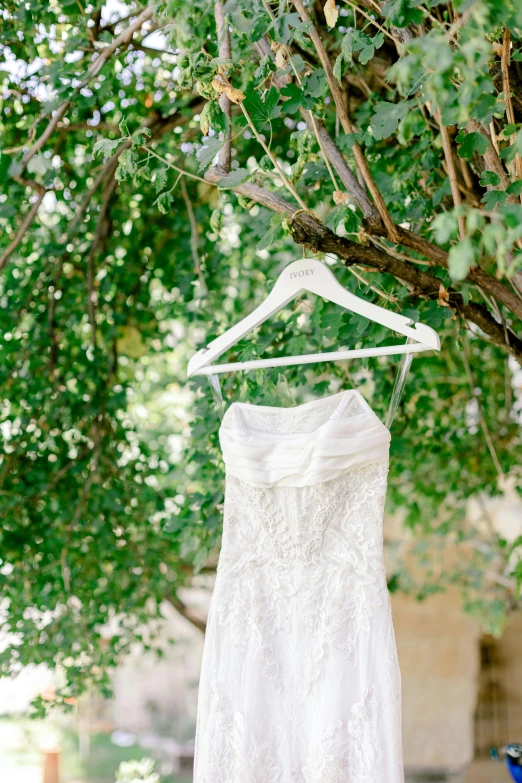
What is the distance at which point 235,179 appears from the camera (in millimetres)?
1422

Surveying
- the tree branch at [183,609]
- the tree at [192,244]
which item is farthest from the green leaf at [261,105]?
the tree branch at [183,609]

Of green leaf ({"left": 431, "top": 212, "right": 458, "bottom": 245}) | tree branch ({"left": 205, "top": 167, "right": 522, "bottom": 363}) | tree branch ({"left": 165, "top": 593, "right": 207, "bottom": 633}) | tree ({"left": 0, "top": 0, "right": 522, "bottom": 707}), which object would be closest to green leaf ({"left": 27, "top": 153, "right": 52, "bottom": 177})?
tree ({"left": 0, "top": 0, "right": 522, "bottom": 707})

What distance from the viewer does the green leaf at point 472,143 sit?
4.41 feet

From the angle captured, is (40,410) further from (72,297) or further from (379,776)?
(379,776)

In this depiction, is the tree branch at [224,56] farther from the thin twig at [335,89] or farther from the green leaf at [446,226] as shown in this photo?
the green leaf at [446,226]

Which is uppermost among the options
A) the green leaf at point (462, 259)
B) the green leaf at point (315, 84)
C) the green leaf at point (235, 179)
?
the green leaf at point (315, 84)

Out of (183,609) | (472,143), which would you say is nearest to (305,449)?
(472,143)

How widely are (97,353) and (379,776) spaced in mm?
1640

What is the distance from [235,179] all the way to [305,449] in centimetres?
52

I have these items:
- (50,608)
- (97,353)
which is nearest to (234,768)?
(50,608)

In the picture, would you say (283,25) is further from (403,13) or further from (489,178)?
(489,178)

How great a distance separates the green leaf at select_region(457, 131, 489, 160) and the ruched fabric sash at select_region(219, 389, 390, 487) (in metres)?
0.50

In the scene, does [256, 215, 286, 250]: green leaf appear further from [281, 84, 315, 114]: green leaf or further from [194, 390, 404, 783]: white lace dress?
[194, 390, 404, 783]: white lace dress

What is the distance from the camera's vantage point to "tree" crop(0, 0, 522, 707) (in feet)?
4.72
